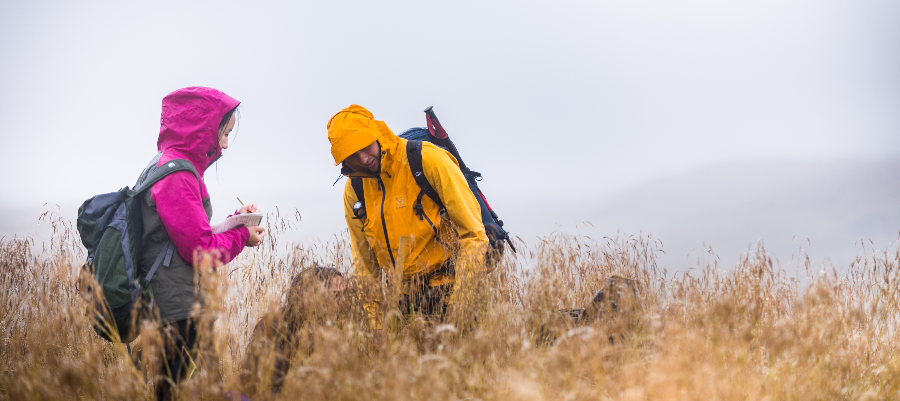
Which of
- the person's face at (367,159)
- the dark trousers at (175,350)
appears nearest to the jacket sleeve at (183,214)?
the dark trousers at (175,350)

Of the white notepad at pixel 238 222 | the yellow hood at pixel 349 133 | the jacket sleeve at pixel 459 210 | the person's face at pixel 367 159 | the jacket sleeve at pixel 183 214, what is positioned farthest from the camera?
the person's face at pixel 367 159

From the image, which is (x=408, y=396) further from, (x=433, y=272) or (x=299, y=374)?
(x=433, y=272)

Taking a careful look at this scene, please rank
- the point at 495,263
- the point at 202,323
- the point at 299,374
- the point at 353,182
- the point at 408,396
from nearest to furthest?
the point at 408,396
the point at 299,374
the point at 202,323
the point at 495,263
the point at 353,182

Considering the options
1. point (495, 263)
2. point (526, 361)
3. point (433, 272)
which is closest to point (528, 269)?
point (495, 263)

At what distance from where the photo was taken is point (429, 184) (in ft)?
9.86

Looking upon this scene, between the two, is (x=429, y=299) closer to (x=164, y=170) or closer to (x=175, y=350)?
(x=175, y=350)

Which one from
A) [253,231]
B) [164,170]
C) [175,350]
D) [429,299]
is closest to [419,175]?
[429,299]

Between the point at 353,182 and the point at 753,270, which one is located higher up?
the point at 353,182

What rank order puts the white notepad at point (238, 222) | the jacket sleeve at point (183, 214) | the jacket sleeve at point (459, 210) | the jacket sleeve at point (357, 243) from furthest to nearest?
the jacket sleeve at point (357, 243) → the jacket sleeve at point (459, 210) → the white notepad at point (238, 222) → the jacket sleeve at point (183, 214)

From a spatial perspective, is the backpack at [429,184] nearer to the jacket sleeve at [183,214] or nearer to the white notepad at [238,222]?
the white notepad at [238,222]

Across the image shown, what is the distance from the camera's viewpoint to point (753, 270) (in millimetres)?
2848

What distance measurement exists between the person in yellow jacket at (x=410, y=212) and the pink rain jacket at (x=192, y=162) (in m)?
0.64

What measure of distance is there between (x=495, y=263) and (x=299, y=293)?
44.3 inches

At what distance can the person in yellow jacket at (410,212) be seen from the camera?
2867mm
